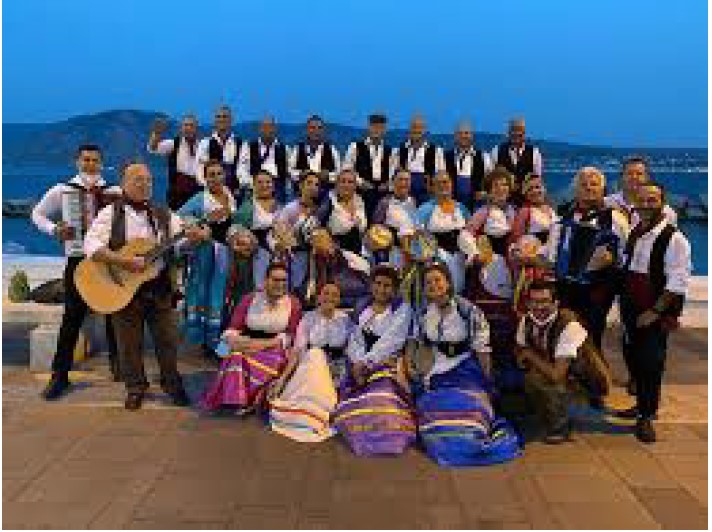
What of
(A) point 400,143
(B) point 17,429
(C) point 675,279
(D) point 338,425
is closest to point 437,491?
(D) point 338,425

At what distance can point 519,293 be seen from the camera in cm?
583

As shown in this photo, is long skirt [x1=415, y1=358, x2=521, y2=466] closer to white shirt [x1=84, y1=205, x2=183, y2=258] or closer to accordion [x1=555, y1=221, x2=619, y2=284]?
accordion [x1=555, y1=221, x2=619, y2=284]

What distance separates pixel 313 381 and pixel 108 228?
145cm

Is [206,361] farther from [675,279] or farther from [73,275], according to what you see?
[675,279]

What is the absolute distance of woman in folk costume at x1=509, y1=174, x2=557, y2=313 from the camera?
5805 mm

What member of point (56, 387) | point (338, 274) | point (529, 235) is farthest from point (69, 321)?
point (529, 235)

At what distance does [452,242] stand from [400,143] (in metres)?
1.55

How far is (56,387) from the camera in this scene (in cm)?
575

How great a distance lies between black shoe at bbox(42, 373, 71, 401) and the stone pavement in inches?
7.8

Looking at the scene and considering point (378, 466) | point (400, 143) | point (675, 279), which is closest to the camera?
point (378, 466)

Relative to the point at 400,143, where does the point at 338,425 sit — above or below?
below

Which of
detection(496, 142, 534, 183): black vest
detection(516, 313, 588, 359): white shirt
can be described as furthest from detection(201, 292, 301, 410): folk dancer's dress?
detection(496, 142, 534, 183): black vest

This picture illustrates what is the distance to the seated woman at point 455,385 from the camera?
4.63 metres

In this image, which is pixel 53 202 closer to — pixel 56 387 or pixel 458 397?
pixel 56 387
